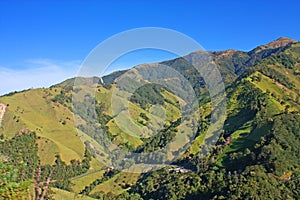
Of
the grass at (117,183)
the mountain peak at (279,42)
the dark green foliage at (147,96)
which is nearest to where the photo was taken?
the grass at (117,183)

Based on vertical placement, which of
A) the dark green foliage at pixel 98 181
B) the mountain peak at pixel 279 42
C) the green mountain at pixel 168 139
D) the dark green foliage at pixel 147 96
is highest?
the mountain peak at pixel 279 42

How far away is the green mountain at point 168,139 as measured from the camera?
137ft

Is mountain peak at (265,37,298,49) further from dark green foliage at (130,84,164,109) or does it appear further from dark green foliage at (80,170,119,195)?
dark green foliage at (80,170,119,195)

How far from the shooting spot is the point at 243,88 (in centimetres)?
8006

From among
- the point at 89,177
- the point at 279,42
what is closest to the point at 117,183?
the point at 89,177

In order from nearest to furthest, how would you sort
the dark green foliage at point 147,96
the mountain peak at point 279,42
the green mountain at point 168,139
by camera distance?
the green mountain at point 168,139
the dark green foliage at point 147,96
the mountain peak at point 279,42

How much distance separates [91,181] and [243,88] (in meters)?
40.4

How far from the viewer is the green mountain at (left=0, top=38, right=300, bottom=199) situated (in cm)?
4188

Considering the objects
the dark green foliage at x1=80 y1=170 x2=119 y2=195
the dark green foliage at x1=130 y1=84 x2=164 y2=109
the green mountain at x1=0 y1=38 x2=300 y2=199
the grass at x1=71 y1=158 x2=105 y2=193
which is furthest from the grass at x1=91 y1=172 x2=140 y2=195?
the dark green foliage at x1=130 y1=84 x2=164 y2=109

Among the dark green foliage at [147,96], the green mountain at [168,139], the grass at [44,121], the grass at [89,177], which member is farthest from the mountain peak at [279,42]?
the grass at [89,177]

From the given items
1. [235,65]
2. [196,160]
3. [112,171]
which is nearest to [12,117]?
[112,171]

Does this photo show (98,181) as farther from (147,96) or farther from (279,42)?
(279,42)

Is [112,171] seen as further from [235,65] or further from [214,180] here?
[235,65]

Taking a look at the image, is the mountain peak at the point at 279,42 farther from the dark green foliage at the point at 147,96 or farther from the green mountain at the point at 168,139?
the dark green foliage at the point at 147,96
